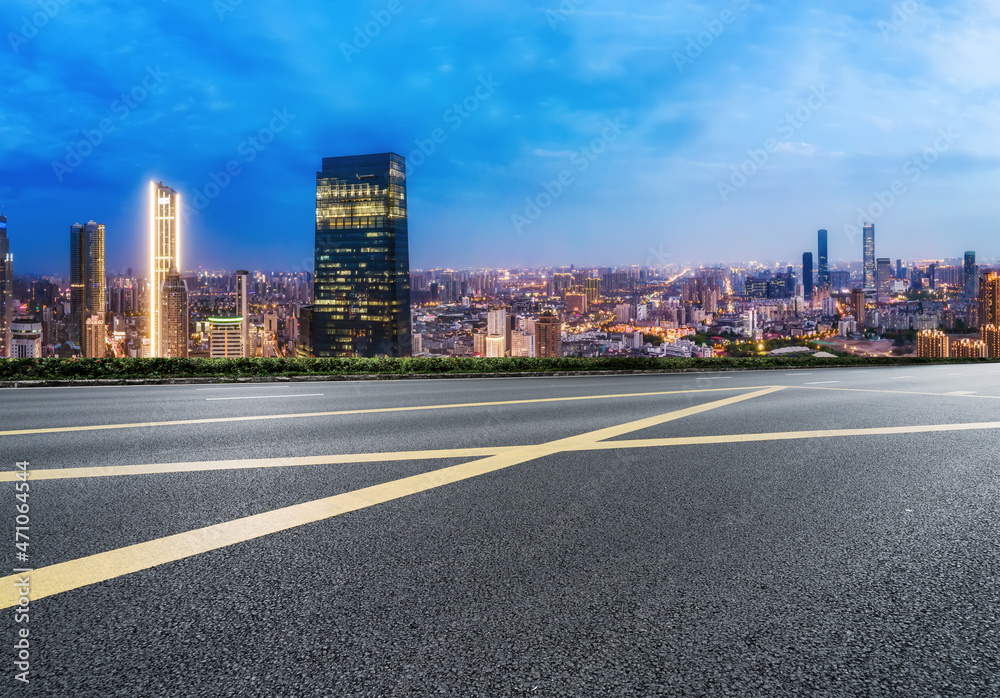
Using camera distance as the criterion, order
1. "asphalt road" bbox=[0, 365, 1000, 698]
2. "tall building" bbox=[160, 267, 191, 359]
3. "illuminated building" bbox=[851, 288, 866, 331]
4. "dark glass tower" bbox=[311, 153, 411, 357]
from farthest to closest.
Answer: "dark glass tower" bbox=[311, 153, 411, 357], "illuminated building" bbox=[851, 288, 866, 331], "tall building" bbox=[160, 267, 191, 359], "asphalt road" bbox=[0, 365, 1000, 698]

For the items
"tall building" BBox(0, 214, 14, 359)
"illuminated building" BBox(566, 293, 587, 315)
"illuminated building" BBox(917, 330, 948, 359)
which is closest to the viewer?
"tall building" BBox(0, 214, 14, 359)

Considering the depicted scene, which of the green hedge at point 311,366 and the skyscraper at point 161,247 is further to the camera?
the skyscraper at point 161,247

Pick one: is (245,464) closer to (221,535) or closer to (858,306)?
(221,535)

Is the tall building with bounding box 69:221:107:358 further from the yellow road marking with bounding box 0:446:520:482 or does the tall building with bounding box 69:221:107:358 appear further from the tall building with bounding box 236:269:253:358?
the yellow road marking with bounding box 0:446:520:482

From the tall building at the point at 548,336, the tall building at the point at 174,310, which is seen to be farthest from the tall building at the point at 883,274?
the tall building at the point at 174,310

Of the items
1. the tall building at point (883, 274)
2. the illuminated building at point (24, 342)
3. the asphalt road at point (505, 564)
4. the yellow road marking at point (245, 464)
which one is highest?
the tall building at point (883, 274)

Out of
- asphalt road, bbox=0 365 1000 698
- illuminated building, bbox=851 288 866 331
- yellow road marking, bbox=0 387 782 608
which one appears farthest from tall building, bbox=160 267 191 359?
illuminated building, bbox=851 288 866 331

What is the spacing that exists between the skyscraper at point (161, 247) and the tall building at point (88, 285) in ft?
11.7

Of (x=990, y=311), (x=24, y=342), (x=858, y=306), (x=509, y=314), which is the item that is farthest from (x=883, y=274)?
(x=24, y=342)

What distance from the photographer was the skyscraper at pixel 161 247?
4519 cm

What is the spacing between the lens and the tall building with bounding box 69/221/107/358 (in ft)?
118

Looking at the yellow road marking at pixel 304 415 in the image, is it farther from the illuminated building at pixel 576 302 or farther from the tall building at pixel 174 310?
the tall building at pixel 174 310

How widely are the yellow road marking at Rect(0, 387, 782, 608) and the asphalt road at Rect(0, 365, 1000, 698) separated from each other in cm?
2

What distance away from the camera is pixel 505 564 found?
3.54 meters
